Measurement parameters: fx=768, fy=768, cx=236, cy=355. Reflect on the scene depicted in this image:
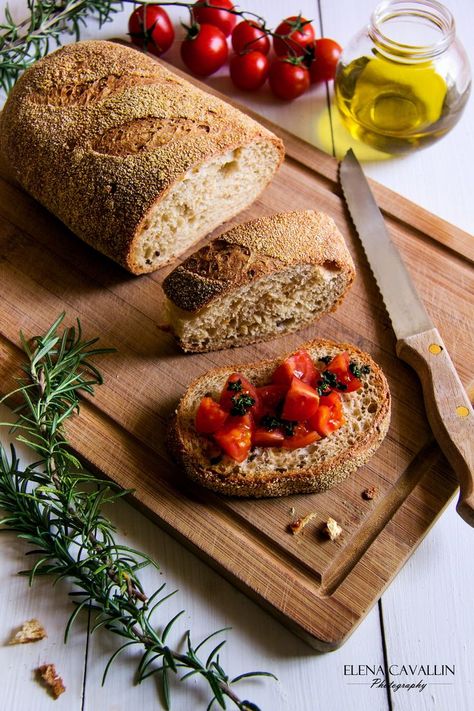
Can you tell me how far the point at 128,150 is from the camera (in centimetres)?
312

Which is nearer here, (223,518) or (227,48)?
(223,518)

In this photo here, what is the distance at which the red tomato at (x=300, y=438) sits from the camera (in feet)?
8.78

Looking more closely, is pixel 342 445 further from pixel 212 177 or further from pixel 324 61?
pixel 324 61

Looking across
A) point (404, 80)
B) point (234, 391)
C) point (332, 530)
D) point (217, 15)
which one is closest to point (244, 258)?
point (234, 391)

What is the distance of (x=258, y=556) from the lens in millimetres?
2623

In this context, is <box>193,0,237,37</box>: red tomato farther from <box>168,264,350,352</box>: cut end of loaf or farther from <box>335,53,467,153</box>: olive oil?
<box>168,264,350,352</box>: cut end of loaf

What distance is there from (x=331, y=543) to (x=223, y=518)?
385 millimetres

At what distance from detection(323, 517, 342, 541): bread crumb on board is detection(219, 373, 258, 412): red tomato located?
482 millimetres

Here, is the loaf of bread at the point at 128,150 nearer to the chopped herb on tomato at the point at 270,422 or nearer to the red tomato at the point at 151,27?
the red tomato at the point at 151,27

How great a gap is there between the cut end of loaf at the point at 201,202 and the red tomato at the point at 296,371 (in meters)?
0.83

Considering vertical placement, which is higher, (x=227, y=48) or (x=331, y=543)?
(x=227, y=48)

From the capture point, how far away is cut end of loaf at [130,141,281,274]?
3.18 m

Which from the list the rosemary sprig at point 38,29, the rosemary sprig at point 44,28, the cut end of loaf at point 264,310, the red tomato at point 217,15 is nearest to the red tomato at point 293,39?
the rosemary sprig at point 44,28

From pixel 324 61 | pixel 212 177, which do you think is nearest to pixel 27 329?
pixel 212 177
